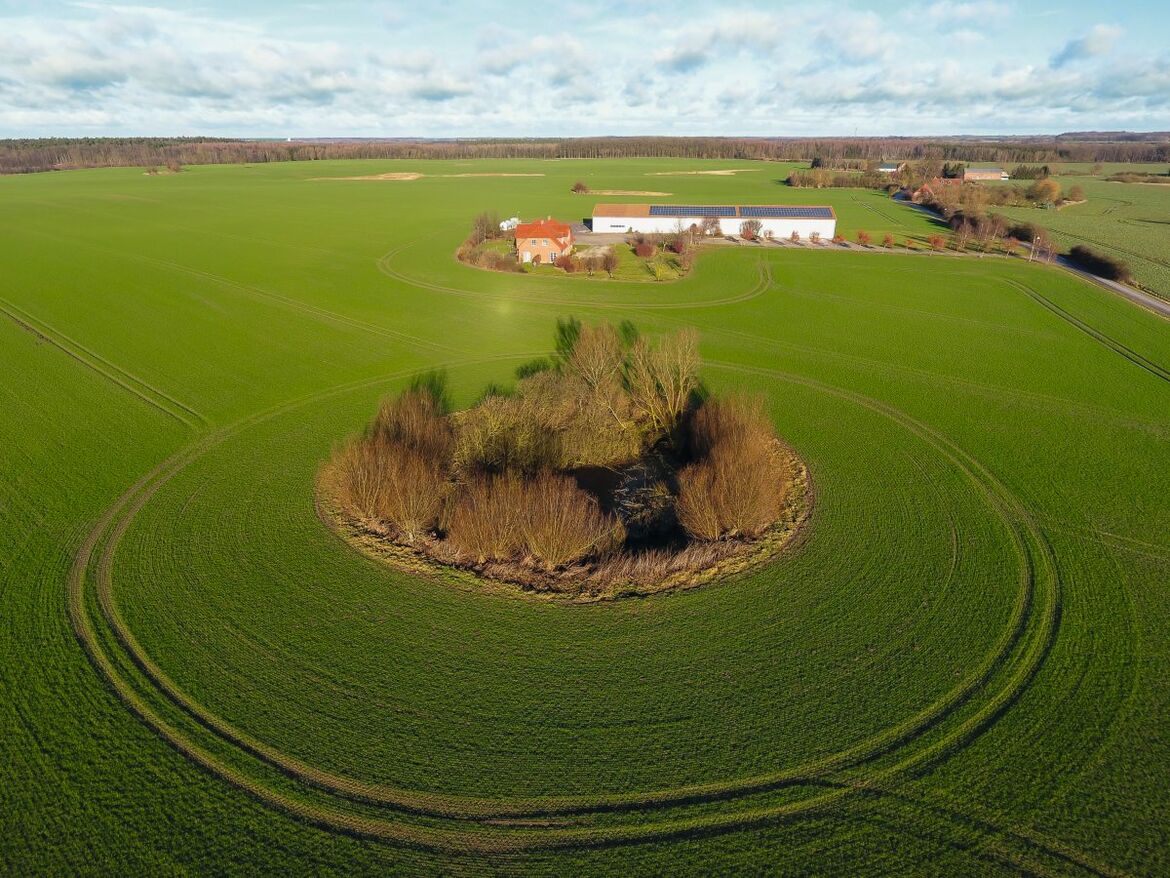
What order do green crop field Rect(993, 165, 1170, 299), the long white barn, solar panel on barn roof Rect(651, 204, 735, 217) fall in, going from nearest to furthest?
green crop field Rect(993, 165, 1170, 299) < the long white barn < solar panel on barn roof Rect(651, 204, 735, 217)

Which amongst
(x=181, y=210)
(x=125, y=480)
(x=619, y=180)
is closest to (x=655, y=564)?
(x=125, y=480)

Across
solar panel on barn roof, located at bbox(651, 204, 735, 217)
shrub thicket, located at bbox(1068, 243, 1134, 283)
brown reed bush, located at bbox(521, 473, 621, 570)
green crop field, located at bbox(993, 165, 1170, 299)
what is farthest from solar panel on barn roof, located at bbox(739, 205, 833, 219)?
brown reed bush, located at bbox(521, 473, 621, 570)

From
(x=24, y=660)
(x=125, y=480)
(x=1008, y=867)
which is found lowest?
(x=1008, y=867)

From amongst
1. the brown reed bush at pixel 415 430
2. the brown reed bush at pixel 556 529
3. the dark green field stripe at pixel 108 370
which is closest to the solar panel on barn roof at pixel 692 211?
the dark green field stripe at pixel 108 370

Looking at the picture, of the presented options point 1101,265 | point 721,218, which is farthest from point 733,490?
point 721,218

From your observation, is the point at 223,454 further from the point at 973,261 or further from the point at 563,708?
the point at 973,261

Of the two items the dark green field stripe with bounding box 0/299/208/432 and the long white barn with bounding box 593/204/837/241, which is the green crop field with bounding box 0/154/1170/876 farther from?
the long white barn with bounding box 593/204/837/241

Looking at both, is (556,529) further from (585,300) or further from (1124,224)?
(1124,224)
